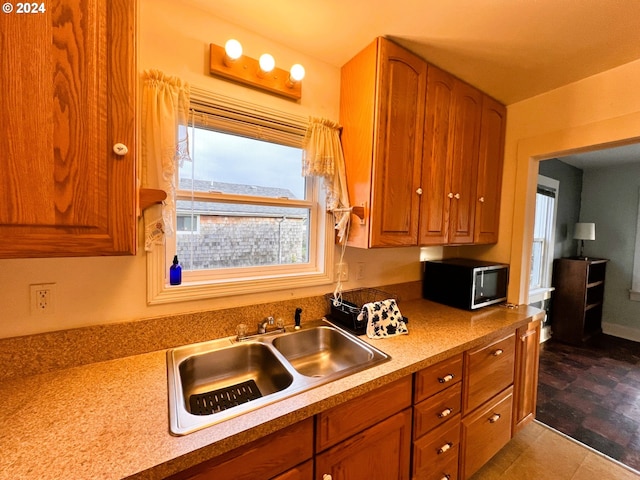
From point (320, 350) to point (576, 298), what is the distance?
3670 millimetres

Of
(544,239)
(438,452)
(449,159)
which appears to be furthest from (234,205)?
(544,239)

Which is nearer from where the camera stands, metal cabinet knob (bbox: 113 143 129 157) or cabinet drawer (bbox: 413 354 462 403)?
metal cabinet knob (bbox: 113 143 129 157)

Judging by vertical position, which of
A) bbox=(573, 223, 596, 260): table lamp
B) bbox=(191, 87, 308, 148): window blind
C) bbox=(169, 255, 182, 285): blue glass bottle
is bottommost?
bbox=(169, 255, 182, 285): blue glass bottle

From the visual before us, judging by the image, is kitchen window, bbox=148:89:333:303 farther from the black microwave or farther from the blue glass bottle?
the black microwave

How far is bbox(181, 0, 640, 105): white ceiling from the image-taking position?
1133 mm

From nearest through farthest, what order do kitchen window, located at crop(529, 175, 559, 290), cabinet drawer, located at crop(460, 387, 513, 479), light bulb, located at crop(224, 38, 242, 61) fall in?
light bulb, located at crop(224, 38, 242, 61)
cabinet drawer, located at crop(460, 387, 513, 479)
kitchen window, located at crop(529, 175, 559, 290)

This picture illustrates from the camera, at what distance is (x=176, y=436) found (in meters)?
0.70

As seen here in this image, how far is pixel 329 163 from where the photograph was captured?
4.85 feet

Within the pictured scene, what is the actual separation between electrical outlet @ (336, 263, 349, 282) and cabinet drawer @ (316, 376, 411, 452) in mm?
680

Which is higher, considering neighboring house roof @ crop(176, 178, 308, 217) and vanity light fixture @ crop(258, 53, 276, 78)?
vanity light fixture @ crop(258, 53, 276, 78)

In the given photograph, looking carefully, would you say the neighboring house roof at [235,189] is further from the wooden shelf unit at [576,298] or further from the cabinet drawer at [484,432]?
the wooden shelf unit at [576,298]

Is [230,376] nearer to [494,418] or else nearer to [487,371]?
[487,371]

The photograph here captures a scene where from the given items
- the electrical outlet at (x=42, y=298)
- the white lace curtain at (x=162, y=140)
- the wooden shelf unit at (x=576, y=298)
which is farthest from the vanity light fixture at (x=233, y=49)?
the wooden shelf unit at (x=576, y=298)

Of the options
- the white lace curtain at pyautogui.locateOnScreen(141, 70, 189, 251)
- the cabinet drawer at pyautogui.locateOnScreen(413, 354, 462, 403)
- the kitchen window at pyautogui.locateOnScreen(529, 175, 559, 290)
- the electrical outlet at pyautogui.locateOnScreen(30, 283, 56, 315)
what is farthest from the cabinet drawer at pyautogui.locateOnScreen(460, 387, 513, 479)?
the kitchen window at pyautogui.locateOnScreen(529, 175, 559, 290)
